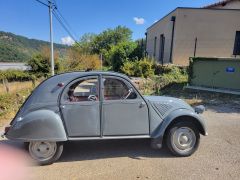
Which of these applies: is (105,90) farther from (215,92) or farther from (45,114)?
(215,92)

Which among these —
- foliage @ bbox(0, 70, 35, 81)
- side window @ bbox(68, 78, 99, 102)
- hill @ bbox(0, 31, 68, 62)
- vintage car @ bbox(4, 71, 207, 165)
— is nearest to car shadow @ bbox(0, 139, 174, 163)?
vintage car @ bbox(4, 71, 207, 165)

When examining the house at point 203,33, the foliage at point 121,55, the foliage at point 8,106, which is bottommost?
the foliage at point 8,106

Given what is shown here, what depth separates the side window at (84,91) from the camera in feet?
14.1

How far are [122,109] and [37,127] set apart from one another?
4.82 feet

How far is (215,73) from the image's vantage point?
10.7 metres

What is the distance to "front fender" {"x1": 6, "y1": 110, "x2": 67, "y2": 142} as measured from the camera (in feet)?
12.9

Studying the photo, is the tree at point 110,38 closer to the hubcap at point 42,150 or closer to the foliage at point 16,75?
the foliage at point 16,75

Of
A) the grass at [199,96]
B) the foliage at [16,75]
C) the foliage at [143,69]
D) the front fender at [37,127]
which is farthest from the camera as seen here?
the foliage at [16,75]

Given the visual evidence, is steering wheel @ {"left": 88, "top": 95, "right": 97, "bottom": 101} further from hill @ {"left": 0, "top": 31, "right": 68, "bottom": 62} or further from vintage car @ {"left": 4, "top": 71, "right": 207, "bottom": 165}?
hill @ {"left": 0, "top": 31, "right": 68, "bottom": 62}

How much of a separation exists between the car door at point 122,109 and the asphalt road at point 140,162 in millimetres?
533

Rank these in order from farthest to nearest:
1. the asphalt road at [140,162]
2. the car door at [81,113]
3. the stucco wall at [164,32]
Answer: the stucco wall at [164,32], the car door at [81,113], the asphalt road at [140,162]

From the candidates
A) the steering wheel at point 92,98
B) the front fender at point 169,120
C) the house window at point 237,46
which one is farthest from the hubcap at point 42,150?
the house window at point 237,46

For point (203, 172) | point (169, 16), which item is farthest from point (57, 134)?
point (169, 16)

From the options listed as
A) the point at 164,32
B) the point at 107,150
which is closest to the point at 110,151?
the point at 107,150
